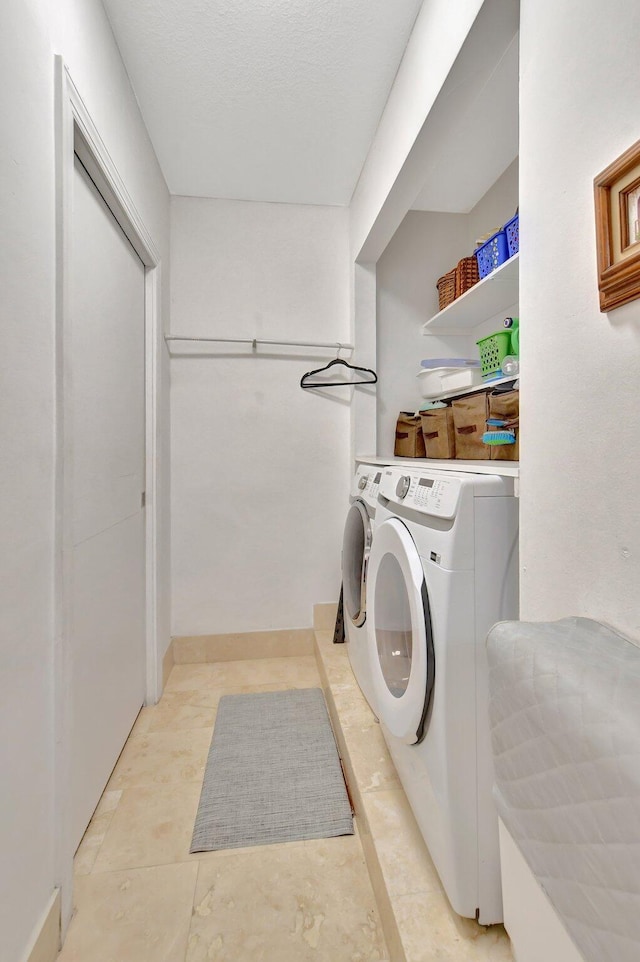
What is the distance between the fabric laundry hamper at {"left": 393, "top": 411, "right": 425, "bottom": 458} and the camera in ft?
7.17

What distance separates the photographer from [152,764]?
65.4 inches

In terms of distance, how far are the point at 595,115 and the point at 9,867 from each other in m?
1.63

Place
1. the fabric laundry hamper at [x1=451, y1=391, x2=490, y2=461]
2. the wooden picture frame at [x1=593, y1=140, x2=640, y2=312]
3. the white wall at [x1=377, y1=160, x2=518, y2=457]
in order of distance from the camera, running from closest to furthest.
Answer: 1. the wooden picture frame at [x1=593, y1=140, x2=640, y2=312]
2. the fabric laundry hamper at [x1=451, y1=391, x2=490, y2=461]
3. the white wall at [x1=377, y1=160, x2=518, y2=457]

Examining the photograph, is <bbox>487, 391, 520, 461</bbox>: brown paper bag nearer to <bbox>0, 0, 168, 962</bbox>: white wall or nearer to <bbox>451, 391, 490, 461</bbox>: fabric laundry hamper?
<bbox>451, 391, 490, 461</bbox>: fabric laundry hamper

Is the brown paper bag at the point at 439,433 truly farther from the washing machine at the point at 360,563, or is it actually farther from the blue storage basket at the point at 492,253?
the blue storage basket at the point at 492,253

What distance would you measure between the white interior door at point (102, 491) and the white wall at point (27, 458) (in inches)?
5.9

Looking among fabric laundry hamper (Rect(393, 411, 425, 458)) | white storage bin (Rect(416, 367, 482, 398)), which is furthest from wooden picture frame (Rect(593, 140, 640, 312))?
fabric laundry hamper (Rect(393, 411, 425, 458))

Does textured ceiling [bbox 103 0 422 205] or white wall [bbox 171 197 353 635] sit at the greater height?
textured ceiling [bbox 103 0 422 205]

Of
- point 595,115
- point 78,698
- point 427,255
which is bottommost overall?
point 78,698

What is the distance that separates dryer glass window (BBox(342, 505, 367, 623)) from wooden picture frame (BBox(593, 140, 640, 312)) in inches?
56.5

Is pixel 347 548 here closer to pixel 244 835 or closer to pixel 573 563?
pixel 244 835

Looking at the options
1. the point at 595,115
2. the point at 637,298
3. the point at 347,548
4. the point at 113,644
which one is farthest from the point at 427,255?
the point at 113,644

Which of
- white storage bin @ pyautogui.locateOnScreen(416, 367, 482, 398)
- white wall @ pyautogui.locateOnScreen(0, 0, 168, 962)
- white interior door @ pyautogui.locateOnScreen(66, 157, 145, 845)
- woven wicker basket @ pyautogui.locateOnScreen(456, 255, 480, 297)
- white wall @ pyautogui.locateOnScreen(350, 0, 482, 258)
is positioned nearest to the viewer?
white wall @ pyautogui.locateOnScreen(0, 0, 168, 962)

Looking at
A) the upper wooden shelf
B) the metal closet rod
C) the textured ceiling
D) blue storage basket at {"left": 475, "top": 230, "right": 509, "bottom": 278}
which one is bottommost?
the metal closet rod
